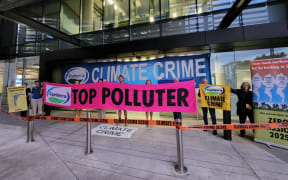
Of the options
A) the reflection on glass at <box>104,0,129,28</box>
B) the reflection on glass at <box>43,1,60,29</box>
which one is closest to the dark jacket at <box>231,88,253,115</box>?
the reflection on glass at <box>104,0,129,28</box>

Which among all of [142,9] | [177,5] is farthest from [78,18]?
[177,5]

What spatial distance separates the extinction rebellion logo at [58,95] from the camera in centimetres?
348

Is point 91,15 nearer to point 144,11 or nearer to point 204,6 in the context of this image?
point 144,11

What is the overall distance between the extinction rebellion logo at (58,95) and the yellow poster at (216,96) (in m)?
4.34

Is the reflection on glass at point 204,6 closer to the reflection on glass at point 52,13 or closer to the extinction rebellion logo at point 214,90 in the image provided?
the extinction rebellion logo at point 214,90

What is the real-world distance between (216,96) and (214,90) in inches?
8.1

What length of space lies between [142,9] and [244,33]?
6.43 m

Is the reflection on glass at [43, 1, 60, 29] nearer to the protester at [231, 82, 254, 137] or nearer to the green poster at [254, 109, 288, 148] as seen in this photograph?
the protester at [231, 82, 254, 137]

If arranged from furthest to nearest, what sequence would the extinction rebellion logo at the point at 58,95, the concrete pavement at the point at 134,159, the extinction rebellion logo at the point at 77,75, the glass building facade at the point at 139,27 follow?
the extinction rebellion logo at the point at 77,75 → the glass building facade at the point at 139,27 → the extinction rebellion logo at the point at 58,95 → the concrete pavement at the point at 134,159

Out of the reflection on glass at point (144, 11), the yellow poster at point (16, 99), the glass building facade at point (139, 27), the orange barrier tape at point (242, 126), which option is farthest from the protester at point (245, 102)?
the yellow poster at point (16, 99)

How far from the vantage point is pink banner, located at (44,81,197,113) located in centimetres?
255

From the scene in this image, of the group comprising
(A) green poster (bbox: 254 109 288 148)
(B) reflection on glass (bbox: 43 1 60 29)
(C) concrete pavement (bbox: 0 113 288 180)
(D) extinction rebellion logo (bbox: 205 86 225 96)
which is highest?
(B) reflection on glass (bbox: 43 1 60 29)

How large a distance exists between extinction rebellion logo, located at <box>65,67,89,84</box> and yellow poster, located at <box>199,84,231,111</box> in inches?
277

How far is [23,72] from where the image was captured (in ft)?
32.4
